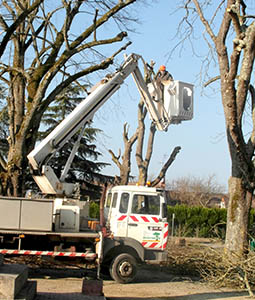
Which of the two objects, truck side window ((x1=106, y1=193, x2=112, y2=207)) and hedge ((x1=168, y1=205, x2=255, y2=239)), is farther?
hedge ((x1=168, y1=205, x2=255, y2=239))

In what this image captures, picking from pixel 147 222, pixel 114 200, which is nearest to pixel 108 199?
pixel 114 200

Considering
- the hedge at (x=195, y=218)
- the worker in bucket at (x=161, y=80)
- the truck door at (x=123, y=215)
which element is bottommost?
the hedge at (x=195, y=218)

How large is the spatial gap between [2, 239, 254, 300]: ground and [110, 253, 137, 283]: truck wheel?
20cm

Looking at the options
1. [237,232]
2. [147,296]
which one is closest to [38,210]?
[147,296]

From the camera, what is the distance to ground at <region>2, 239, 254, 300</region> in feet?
34.3

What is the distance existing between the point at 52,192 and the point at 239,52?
5.65m

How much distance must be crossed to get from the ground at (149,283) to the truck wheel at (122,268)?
0.64 ft

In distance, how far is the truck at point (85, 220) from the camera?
1107 centimetres

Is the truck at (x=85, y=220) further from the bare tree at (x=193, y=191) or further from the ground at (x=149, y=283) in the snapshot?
the bare tree at (x=193, y=191)

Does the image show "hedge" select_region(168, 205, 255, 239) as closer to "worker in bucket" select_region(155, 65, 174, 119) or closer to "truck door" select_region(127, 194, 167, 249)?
"worker in bucket" select_region(155, 65, 174, 119)

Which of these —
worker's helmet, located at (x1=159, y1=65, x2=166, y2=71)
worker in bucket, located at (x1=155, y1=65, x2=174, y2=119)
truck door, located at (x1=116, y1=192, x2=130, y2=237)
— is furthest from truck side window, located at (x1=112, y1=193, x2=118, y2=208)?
worker's helmet, located at (x1=159, y1=65, x2=166, y2=71)

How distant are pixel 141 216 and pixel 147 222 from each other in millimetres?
215

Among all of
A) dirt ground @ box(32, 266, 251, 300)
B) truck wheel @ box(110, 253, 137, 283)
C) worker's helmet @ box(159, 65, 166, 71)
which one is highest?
worker's helmet @ box(159, 65, 166, 71)

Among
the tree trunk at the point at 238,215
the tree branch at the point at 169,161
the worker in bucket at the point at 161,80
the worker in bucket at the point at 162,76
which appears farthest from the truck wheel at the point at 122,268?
the tree branch at the point at 169,161
